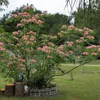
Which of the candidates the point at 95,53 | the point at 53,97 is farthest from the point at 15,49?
the point at 95,53

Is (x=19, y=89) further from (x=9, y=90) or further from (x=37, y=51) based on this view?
(x=37, y=51)

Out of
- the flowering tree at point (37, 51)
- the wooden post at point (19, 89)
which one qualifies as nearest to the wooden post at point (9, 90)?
the wooden post at point (19, 89)

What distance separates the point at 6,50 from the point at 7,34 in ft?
2.64

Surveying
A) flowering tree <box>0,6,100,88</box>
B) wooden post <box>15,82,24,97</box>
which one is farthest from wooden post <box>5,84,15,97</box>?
flowering tree <box>0,6,100,88</box>

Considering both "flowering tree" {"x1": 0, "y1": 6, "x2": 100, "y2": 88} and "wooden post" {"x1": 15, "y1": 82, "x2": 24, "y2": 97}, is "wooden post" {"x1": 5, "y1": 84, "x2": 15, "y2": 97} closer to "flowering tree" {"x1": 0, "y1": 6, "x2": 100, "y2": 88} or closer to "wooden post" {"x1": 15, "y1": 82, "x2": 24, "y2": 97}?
"wooden post" {"x1": 15, "y1": 82, "x2": 24, "y2": 97}

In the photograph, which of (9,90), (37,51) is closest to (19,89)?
(9,90)

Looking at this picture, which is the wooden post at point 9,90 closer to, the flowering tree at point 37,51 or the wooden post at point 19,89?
the wooden post at point 19,89

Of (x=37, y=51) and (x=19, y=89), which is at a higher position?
(x=37, y=51)

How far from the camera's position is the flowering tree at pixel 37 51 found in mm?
7541

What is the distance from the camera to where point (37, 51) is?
7.54 m

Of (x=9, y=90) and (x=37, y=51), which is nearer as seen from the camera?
(x=37, y=51)

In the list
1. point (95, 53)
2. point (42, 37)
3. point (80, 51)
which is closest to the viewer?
point (95, 53)

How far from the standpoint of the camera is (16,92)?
7.85 metres

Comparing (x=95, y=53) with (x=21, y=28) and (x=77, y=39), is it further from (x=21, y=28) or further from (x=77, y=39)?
(x=21, y=28)
